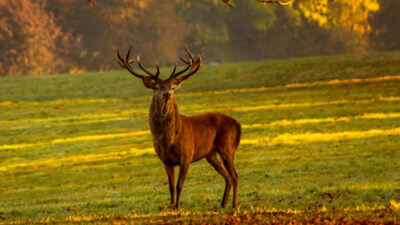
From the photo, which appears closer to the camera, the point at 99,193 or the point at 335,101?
the point at 99,193

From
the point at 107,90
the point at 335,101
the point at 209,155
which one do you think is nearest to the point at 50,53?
the point at 107,90

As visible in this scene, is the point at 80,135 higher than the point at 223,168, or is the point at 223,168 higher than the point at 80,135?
the point at 223,168

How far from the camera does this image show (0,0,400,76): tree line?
259 feet

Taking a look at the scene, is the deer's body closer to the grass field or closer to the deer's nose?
the deer's nose

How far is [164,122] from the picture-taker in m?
13.7

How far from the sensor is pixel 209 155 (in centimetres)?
1488

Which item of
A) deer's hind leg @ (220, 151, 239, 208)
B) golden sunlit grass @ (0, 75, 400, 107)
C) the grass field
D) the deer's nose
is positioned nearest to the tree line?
the grass field

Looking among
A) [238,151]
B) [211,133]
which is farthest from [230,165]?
[238,151]

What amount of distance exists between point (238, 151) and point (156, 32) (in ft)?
213

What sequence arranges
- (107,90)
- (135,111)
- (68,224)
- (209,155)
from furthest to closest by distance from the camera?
(107,90) < (135,111) < (209,155) < (68,224)

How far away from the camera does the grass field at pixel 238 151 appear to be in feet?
53.1

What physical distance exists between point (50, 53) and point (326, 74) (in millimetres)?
42133

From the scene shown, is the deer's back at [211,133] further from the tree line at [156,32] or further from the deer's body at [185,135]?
the tree line at [156,32]

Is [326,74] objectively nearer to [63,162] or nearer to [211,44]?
[63,162]
